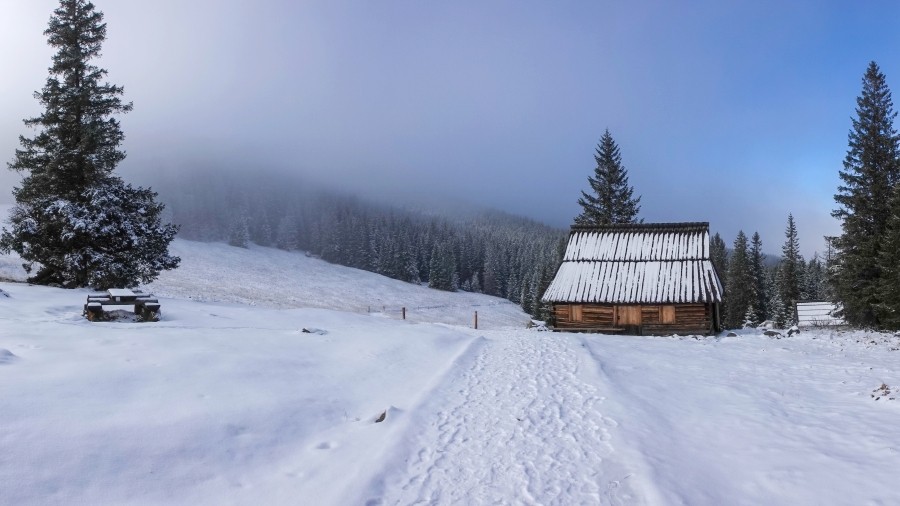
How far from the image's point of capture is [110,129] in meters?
24.4

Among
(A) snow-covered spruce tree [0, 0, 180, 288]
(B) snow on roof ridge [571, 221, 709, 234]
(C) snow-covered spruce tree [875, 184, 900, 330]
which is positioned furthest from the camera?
(B) snow on roof ridge [571, 221, 709, 234]

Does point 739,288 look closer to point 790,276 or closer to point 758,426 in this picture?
point 790,276

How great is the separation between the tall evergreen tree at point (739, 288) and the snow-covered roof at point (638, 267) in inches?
1392

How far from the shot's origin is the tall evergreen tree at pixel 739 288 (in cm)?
5916

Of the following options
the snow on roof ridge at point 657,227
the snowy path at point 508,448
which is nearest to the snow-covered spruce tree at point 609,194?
the snow on roof ridge at point 657,227

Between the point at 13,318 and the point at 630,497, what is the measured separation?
51.2 ft

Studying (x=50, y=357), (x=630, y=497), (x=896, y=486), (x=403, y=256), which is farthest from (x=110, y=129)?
(x=403, y=256)

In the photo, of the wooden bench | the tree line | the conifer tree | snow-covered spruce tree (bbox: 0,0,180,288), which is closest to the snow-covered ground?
the wooden bench

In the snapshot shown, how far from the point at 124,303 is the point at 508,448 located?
14.2 metres

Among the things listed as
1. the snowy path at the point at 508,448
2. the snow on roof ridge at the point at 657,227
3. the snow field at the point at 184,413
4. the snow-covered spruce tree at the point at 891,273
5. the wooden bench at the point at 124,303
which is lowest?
the snowy path at the point at 508,448

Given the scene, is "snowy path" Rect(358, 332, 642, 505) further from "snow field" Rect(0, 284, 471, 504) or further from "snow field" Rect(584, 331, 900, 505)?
"snow field" Rect(0, 284, 471, 504)

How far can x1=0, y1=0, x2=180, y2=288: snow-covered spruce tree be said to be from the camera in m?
22.3

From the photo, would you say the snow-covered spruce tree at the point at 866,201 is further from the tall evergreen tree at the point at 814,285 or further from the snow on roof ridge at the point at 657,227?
the tall evergreen tree at the point at 814,285

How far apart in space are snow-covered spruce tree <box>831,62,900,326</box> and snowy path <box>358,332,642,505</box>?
1151 inches
